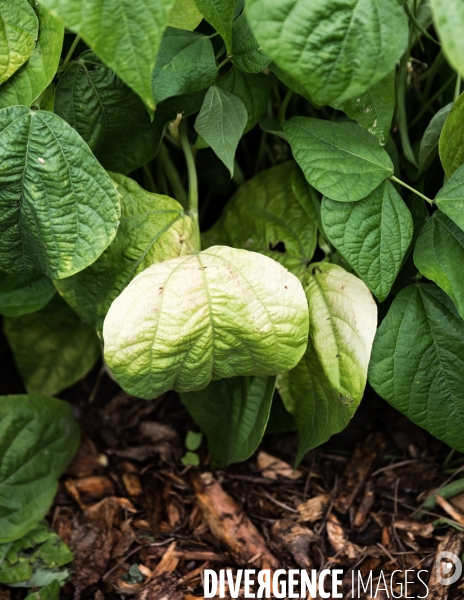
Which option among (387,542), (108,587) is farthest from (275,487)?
(108,587)

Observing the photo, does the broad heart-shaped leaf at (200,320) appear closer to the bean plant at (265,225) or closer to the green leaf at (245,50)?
the bean plant at (265,225)

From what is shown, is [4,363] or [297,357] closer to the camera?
[297,357]

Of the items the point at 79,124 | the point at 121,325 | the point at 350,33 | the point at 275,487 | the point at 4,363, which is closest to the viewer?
the point at 350,33

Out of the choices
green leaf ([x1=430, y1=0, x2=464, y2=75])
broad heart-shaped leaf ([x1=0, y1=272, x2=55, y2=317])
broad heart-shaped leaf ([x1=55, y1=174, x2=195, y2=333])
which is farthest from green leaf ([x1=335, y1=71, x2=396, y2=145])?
broad heart-shaped leaf ([x1=0, y1=272, x2=55, y2=317])

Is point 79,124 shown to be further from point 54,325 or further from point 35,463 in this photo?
point 35,463

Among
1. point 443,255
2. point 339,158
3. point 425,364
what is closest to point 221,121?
point 339,158

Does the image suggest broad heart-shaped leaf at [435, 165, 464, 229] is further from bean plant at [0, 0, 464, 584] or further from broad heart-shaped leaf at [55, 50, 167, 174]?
broad heart-shaped leaf at [55, 50, 167, 174]

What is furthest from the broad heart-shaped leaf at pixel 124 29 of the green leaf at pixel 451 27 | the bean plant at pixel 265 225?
the green leaf at pixel 451 27
